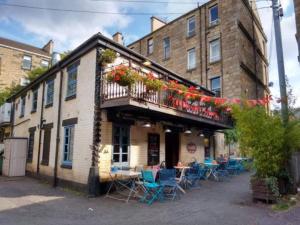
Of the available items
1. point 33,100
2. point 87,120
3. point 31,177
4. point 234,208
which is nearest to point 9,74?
point 33,100

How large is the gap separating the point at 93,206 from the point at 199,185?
16.9 feet

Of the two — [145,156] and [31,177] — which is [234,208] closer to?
[145,156]

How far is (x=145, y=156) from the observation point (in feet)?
36.5

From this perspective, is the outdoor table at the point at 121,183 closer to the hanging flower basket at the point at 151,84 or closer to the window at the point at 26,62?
the hanging flower basket at the point at 151,84

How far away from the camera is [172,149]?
13.7 metres

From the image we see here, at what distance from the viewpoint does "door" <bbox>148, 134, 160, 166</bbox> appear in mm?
11492

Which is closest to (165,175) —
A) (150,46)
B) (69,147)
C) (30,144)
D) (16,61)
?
(69,147)

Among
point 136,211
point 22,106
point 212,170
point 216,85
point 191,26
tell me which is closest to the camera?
point 136,211

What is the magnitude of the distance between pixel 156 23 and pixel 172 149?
16.7m

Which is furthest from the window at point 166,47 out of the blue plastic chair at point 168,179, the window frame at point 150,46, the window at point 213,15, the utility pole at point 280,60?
the blue plastic chair at point 168,179

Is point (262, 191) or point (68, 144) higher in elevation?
point (68, 144)

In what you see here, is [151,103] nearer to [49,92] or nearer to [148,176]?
[148,176]

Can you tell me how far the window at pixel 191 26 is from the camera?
22.0 metres

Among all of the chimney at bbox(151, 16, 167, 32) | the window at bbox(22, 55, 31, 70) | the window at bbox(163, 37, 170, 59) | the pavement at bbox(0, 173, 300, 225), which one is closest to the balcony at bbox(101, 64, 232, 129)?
the pavement at bbox(0, 173, 300, 225)
